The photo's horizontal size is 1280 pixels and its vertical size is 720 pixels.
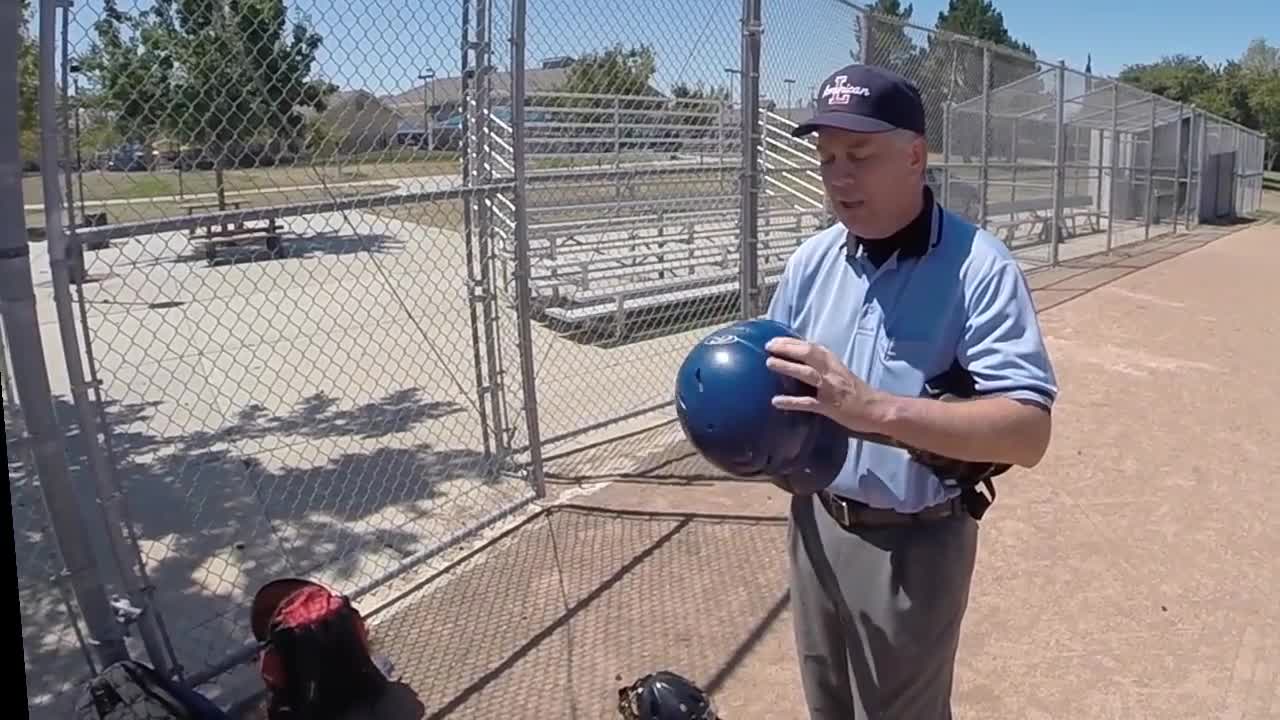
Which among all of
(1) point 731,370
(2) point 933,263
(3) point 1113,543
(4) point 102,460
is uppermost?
(2) point 933,263

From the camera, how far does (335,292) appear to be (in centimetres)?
1285

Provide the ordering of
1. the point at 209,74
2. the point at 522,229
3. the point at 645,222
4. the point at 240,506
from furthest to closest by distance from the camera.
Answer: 1. the point at 645,222
2. the point at 240,506
3. the point at 522,229
4. the point at 209,74

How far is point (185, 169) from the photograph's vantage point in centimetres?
432

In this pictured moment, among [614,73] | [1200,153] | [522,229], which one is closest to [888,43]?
[614,73]

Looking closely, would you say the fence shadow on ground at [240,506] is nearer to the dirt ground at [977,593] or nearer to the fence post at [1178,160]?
the dirt ground at [977,593]

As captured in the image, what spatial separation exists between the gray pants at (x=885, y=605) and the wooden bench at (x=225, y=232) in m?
2.49

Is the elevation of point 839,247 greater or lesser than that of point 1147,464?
greater

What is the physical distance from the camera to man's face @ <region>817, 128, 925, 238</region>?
6.92 ft

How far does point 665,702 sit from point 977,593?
2375mm

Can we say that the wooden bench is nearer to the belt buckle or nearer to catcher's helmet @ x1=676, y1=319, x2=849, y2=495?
catcher's helmet @ x1=676, y1=319, x2=849, y2=495

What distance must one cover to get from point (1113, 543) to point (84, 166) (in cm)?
494

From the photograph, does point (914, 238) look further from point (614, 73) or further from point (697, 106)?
point (697, 106)

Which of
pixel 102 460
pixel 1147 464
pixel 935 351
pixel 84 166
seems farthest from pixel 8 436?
pixel 1147 464

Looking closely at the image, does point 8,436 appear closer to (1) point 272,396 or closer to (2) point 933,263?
(2) point 933,263
